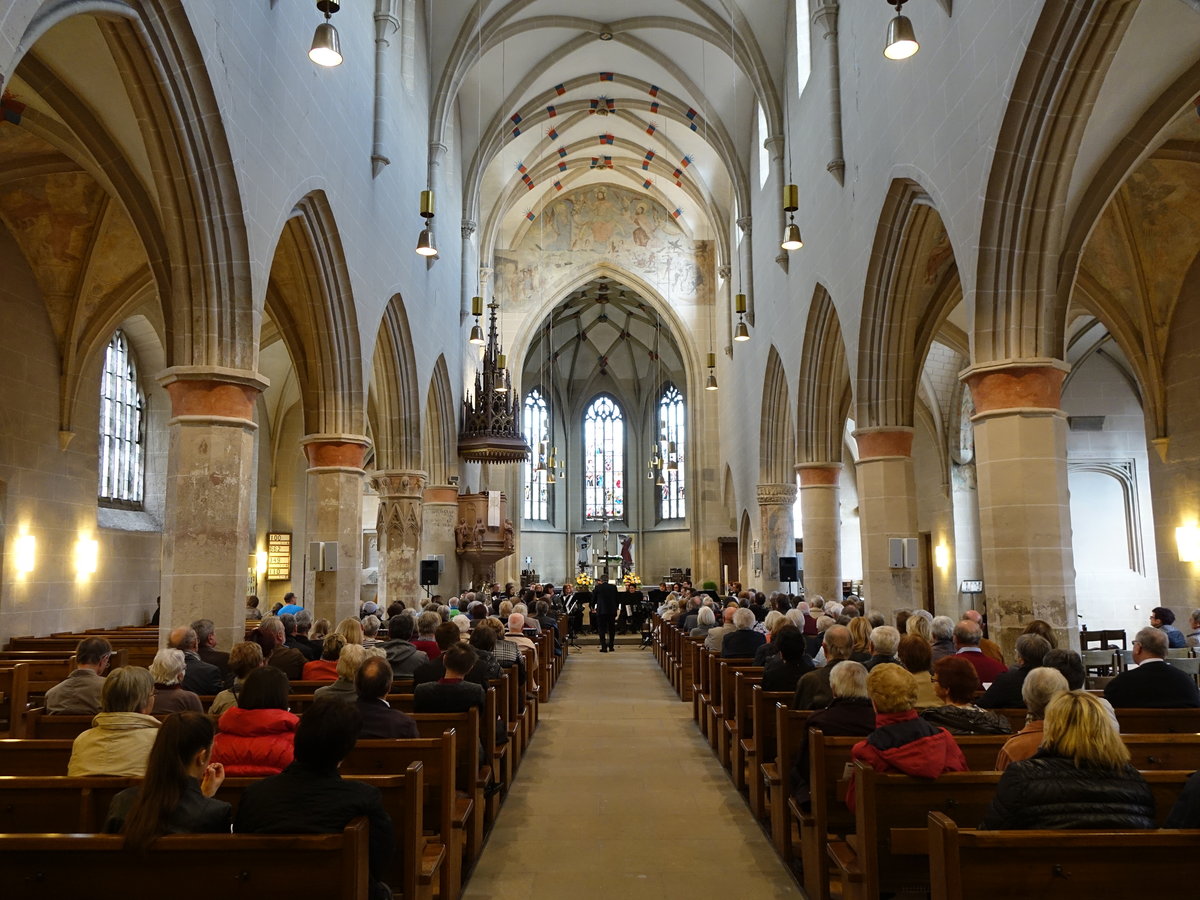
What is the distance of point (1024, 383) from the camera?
27.8ft

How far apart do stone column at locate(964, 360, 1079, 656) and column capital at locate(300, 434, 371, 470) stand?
799 cm

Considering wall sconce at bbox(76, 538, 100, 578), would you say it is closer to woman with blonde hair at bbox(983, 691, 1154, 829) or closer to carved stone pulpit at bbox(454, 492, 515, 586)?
carved stone pulpit at bbox(454, 492, 515, 586)

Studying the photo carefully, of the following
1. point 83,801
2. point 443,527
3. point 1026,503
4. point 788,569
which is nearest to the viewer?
point 83,801

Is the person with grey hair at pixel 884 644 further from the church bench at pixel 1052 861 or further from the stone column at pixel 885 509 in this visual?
the stone column at pixel 885 509

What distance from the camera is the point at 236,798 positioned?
369cm

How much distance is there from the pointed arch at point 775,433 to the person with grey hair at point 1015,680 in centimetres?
1373

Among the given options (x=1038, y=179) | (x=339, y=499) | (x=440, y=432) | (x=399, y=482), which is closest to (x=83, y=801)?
(x=1038, y=179)

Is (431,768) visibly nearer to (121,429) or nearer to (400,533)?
(400,533)

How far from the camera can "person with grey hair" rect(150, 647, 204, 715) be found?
4.94 metres

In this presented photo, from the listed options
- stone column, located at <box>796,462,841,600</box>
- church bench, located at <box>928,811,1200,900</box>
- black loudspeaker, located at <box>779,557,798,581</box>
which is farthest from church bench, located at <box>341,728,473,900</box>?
black loudspeaker, located at <box>779,557,798,581</box>

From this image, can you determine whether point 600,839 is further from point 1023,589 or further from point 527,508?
point 527,508

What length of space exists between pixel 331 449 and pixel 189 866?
1026cm

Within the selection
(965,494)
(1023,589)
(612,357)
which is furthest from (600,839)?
(612,357)

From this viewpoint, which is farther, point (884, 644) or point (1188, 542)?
point (1188, 542)
